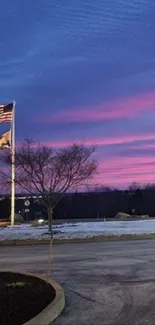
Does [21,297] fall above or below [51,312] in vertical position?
above

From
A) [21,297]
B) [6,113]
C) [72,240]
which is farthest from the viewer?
[6,113]

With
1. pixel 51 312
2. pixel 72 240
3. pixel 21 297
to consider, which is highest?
pixel 72 240

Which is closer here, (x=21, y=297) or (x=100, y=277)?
(x=21, y=297)

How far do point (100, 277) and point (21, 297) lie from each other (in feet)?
11.6

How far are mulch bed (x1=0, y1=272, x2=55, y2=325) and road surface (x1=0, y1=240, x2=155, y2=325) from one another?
0.39 m

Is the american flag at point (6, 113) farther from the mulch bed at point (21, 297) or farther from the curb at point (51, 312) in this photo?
the curb at point (51, 312)

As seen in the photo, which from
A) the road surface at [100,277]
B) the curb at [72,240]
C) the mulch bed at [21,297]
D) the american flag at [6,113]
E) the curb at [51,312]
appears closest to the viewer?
the curb at [51,312]

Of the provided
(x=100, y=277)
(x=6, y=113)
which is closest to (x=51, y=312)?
(x=100, y=277)

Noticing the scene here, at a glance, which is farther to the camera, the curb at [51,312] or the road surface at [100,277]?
the road surface at [100,277]

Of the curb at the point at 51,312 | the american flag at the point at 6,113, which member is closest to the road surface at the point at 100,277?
the curb at the point at 51,312

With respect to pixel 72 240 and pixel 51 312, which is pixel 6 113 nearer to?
pixel 72 240

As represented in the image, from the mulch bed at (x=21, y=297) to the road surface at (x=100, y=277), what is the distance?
39 centimetres

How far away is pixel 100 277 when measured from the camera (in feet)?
42.2

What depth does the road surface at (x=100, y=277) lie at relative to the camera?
893cm
